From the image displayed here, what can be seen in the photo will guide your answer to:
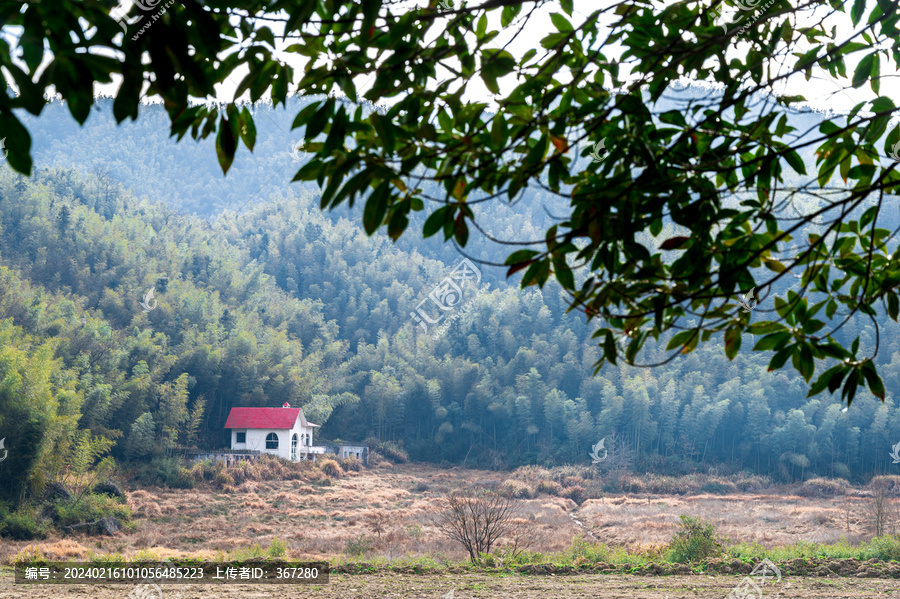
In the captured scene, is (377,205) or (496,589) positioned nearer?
(377,205)

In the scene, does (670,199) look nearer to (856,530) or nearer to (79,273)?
(856,530)

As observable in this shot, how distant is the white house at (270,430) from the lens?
2298 cm

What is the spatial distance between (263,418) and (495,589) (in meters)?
18.5

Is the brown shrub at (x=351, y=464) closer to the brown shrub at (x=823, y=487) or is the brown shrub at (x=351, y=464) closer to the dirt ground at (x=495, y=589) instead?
the dirt ground at (x=495, y=589)

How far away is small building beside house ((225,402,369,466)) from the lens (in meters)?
23.0

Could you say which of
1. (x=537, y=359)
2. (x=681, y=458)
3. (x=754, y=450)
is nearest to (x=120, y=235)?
(x=537, y=359)

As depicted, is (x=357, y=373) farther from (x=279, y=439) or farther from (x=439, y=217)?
(x=439, y=217)

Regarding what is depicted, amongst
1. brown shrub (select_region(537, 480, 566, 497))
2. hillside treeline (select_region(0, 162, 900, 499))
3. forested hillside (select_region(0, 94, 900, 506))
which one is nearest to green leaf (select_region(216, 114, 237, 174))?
forested hillside (select_region(0, 94, 900, 506))

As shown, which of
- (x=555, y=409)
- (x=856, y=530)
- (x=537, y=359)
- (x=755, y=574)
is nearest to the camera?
(x=755, y=574)

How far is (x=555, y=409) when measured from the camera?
30156mm

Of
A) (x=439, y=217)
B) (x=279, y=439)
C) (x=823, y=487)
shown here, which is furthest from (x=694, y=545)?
(x=823, y=487)

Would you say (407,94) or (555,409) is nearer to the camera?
(407,94)

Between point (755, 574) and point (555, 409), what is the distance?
22310 millimetres

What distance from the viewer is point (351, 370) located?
35.8m
